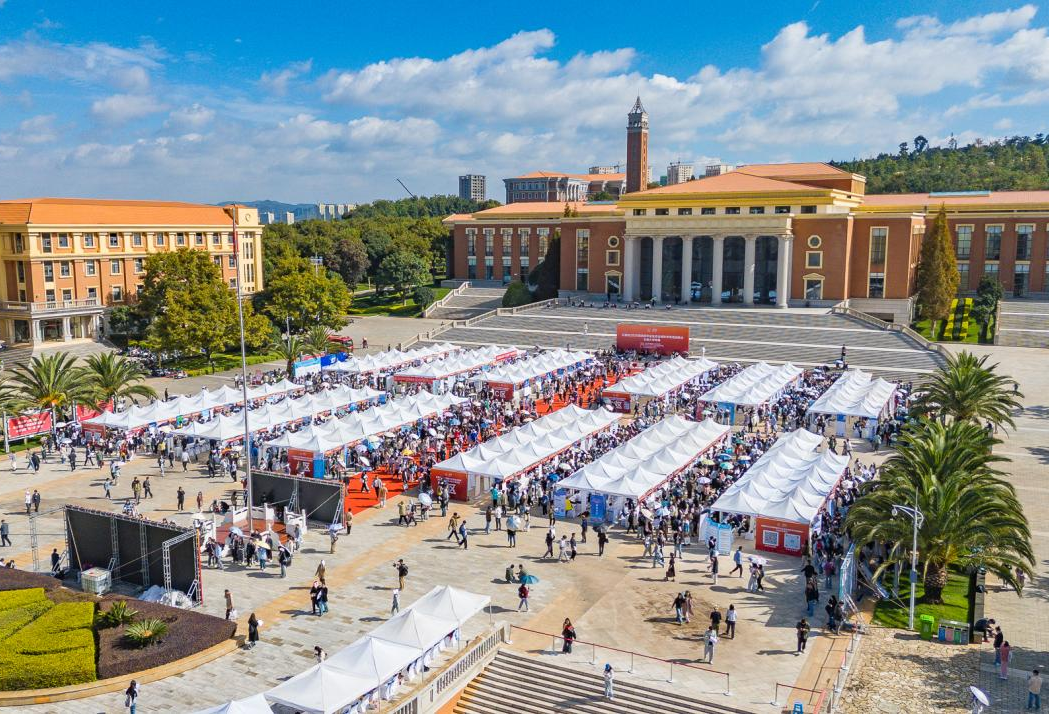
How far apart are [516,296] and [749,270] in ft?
81.5

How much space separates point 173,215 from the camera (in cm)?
8025

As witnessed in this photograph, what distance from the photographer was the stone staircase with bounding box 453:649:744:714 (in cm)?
1991

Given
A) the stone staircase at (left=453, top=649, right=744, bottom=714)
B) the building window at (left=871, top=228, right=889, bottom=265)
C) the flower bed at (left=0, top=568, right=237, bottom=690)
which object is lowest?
the stone staircase at (left=453, top=649, right=744, bottom=714)

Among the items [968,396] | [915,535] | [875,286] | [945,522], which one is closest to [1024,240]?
[875,286]

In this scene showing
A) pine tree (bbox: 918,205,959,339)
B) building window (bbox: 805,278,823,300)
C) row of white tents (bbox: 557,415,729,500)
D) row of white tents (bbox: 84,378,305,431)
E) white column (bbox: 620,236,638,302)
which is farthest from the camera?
white column (bbox: 620,236,638,302)

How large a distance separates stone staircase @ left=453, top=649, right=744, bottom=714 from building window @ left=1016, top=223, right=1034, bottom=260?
81.9 metres

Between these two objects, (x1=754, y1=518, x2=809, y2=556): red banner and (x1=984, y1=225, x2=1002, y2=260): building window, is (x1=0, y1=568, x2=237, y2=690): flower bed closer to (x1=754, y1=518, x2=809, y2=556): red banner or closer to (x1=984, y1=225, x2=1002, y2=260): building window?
(x1=754, y1=518, x2=809, y2=556): red banner

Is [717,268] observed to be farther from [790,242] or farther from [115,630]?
[115,630]

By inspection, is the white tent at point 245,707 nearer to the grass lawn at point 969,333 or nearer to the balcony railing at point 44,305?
the balcony railing at point 44,305

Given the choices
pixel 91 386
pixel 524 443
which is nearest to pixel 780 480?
pixel 524 443

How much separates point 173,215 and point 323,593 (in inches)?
2573

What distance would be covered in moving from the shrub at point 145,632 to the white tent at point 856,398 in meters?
33.2

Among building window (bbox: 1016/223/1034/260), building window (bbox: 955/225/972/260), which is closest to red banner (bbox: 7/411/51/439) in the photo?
building window (bbox: 955/225/972/260)

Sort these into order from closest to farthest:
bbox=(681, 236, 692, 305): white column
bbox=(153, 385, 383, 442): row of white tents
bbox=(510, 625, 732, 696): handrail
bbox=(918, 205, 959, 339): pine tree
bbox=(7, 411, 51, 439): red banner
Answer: bbox=(510, 625, 732, 696): handrail, bbox=(153, 385, 383, 442): row of white tents, bbox=(7, 411, 51, 439): red banner, bbox=(918, 205, 959, 339): pine tree, bbox=(681, 236, 692, 305): white column
